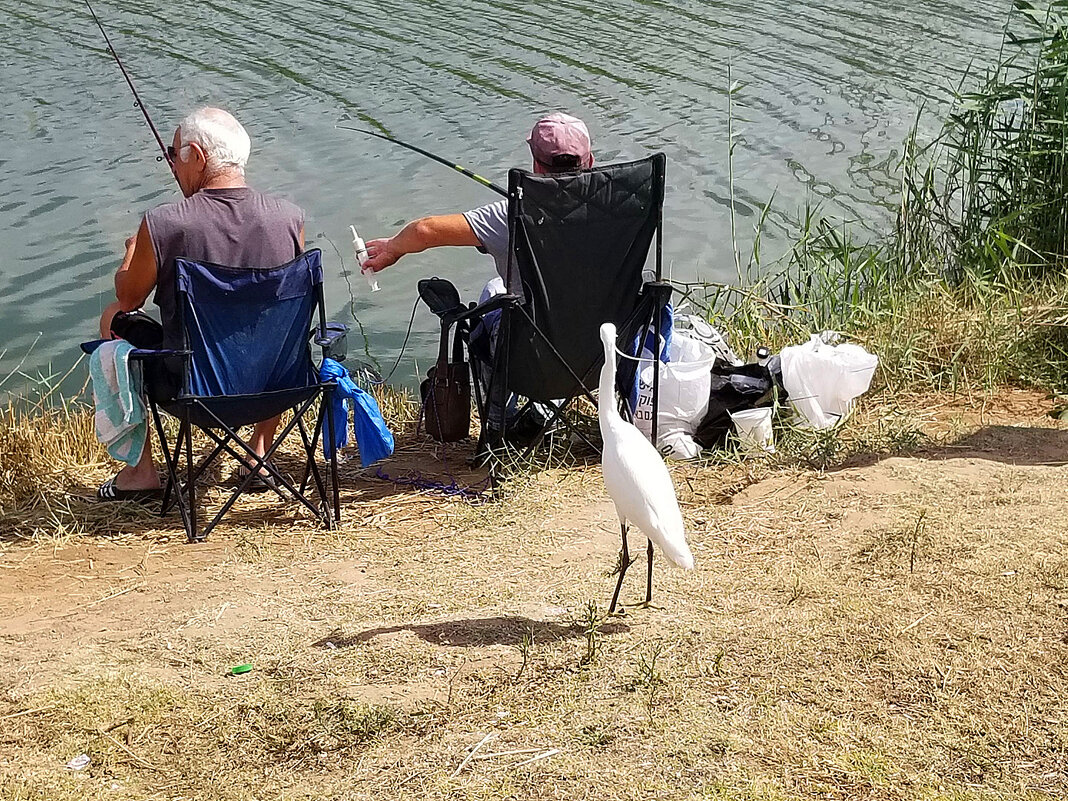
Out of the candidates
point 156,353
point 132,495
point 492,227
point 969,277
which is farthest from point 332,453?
point 969,277

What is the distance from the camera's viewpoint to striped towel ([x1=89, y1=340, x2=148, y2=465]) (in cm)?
438

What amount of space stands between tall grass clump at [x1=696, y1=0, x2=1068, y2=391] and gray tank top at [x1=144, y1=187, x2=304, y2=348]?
234 cm

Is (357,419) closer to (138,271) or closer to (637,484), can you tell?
(138,271)

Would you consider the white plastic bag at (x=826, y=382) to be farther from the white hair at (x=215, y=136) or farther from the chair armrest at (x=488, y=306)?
the white hair at (x=215, y=136)

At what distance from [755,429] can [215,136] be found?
2275 millimetres

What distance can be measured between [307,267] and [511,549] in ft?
3.93

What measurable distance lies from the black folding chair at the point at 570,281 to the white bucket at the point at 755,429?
36 centimetres

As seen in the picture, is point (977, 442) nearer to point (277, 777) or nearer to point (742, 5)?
point (277, 777)

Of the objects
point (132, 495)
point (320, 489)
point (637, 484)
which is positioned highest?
point (637, 484)

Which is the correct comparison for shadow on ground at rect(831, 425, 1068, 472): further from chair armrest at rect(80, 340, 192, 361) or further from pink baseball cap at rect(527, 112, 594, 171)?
chair armrest at rect(80, 340, 192, 361)

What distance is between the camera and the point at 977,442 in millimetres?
4906

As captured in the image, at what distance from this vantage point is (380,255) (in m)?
4.89

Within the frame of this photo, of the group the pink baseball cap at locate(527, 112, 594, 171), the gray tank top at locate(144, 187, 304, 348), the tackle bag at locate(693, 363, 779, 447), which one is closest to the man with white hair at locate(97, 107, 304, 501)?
the gray tank top at locate(144, 187, 304, 348)

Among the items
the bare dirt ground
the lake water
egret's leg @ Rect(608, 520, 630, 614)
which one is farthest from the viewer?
the lake water
